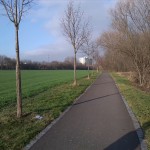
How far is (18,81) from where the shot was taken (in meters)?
11.1

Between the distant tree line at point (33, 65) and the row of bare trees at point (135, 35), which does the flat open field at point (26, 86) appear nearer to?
the row of bare trees at point (135, 35)

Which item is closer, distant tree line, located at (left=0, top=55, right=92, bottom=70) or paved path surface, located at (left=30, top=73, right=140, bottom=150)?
paved path surface, located at (left=30, top=73, right=140, bottom=150)

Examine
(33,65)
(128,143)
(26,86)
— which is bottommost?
(26,86)

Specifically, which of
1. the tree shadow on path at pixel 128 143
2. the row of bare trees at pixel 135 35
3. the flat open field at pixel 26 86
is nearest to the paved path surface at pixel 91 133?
the tree shadow on path at pixel 128 143

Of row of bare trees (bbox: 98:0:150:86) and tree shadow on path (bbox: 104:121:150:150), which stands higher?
row of bare trees (bbox: 98:0:150:86)

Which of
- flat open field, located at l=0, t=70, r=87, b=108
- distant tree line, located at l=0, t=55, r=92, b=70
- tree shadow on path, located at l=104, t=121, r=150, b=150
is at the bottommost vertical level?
flat open field, located at l=0, t=70, r=87, b=108

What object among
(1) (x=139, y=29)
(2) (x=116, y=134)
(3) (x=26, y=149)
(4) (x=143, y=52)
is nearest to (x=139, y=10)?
(1) (x=139, y=29)

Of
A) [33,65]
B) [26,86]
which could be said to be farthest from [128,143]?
[33,65]

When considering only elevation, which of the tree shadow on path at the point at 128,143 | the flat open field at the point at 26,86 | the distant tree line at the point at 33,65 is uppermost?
the distant tree line at the point at 33,65

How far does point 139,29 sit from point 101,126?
25.4m

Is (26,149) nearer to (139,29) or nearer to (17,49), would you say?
(17,49)

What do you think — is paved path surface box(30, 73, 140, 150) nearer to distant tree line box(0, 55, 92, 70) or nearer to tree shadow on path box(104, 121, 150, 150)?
tree shadow on path box(104, 121, 150, 150)

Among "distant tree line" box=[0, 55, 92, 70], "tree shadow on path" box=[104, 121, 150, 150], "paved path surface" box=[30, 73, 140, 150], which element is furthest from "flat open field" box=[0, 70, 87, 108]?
"distant tree line" box=[0, 55, 92, 70]

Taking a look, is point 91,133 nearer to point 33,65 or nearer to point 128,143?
point 128,143
